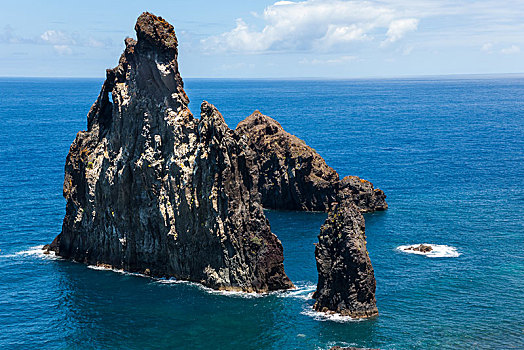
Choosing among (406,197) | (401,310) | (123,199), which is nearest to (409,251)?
(401,310)

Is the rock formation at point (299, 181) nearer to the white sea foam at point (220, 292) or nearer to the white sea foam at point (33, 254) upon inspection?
the white sea foam at point (220, 292)

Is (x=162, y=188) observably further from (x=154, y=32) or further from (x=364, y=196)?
(x=364, y=196)

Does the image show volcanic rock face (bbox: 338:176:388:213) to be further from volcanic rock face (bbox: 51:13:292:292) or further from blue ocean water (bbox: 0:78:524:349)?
volcanic rock face (bbox: 51:13:292:292)

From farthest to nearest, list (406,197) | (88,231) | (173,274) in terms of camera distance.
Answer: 1. (406,197)
2. (88,231)
3. (173,274)

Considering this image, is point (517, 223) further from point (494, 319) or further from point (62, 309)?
point (62, 309)

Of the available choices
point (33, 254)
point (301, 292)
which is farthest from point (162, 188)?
point (33, 254)

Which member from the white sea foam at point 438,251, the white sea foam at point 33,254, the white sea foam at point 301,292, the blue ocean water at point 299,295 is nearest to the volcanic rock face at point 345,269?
the blue ocean water at point 299,295
